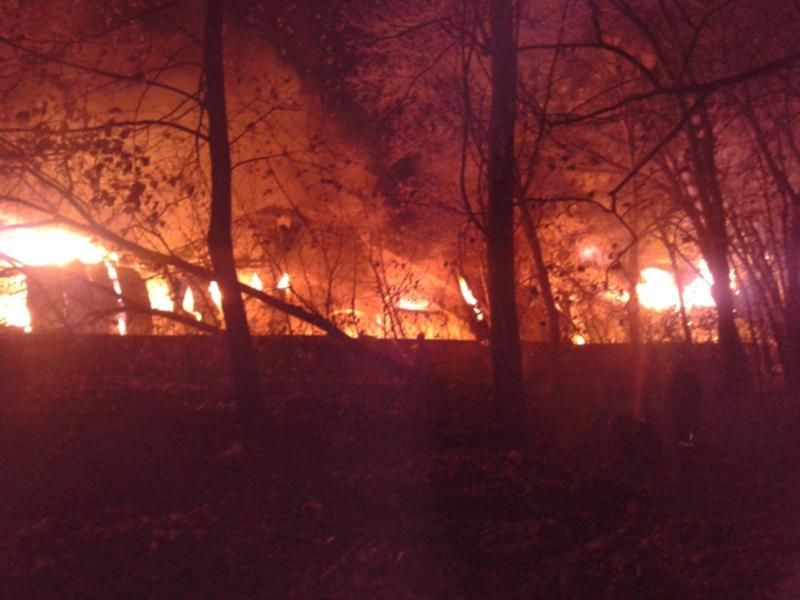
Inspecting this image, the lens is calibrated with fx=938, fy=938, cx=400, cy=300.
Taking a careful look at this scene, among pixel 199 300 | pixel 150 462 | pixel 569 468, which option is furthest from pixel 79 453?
pixel 199 300

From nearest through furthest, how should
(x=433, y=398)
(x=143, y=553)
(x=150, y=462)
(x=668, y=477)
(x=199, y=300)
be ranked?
(x=143, y=553), (x=150, y=462), (x=668, y=477), (x=433, y=398), (x=199, y=300)

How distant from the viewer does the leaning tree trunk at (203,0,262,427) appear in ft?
32.5

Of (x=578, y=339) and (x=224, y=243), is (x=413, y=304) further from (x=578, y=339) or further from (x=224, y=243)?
(x=224, y=243)

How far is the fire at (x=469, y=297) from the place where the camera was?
56.0 ft

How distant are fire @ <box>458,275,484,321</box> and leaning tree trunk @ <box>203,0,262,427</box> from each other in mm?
7315

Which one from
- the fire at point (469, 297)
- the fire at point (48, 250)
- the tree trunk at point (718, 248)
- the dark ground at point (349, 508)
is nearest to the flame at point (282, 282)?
the fire at point (48, 250)

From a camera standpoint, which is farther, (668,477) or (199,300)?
(199,300)

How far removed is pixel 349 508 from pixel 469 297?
35.6 feet

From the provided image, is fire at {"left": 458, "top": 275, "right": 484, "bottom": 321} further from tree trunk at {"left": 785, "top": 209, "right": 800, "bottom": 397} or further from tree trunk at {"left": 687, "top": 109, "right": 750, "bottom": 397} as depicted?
tree trunk at {"left": 785, "top": 209, "right": 800, "bottom": 397}

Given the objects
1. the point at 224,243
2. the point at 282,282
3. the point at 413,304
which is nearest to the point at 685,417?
the point at 224,243

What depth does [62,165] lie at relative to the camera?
10.1 metres

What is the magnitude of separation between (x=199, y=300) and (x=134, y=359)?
1.94 metres

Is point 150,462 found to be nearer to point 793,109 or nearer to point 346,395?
point 346,395

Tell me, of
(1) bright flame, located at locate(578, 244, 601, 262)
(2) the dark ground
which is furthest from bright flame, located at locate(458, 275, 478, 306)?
(2) the dark ground
